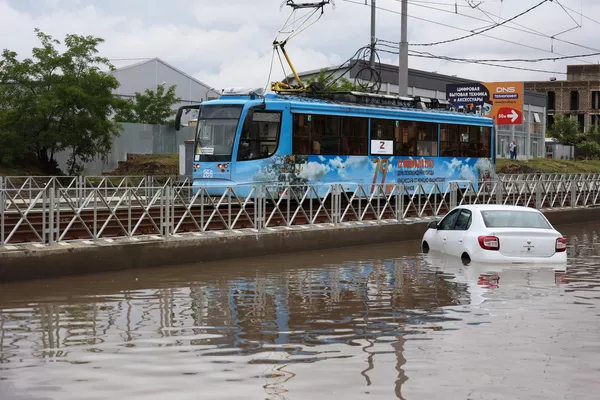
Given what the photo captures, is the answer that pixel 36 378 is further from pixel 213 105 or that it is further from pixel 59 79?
pixel 59 79

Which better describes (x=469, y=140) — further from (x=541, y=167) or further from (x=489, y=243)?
(x=541, y=167)

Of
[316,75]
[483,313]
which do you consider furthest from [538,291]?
[316,75]

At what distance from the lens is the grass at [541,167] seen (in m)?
55.7

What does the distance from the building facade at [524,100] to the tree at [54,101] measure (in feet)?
54.5

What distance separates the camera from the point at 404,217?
24.2 meters

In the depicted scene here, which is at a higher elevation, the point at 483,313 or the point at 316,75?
the point at 316,75

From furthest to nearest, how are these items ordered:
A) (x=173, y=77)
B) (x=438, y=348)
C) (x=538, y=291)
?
(x=173, y=77) < (x=538, y=291) < (x=438, y=348)

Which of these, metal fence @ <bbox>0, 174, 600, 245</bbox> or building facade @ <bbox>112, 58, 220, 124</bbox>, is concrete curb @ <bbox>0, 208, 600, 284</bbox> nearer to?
metal fence @ <bbox>0, 174, 600, 245</bbox>

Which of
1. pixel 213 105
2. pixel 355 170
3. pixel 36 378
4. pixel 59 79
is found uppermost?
pixel 59 79

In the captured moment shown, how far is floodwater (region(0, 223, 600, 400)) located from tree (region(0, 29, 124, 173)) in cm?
2466

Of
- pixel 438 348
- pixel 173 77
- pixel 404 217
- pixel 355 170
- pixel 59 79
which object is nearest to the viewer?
pixel 438 348

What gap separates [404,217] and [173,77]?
1592 inches

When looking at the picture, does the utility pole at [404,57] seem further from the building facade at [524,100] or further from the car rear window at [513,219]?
the building facade at [524,100]

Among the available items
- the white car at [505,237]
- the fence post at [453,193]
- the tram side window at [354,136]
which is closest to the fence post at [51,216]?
the white car at [505,237]
